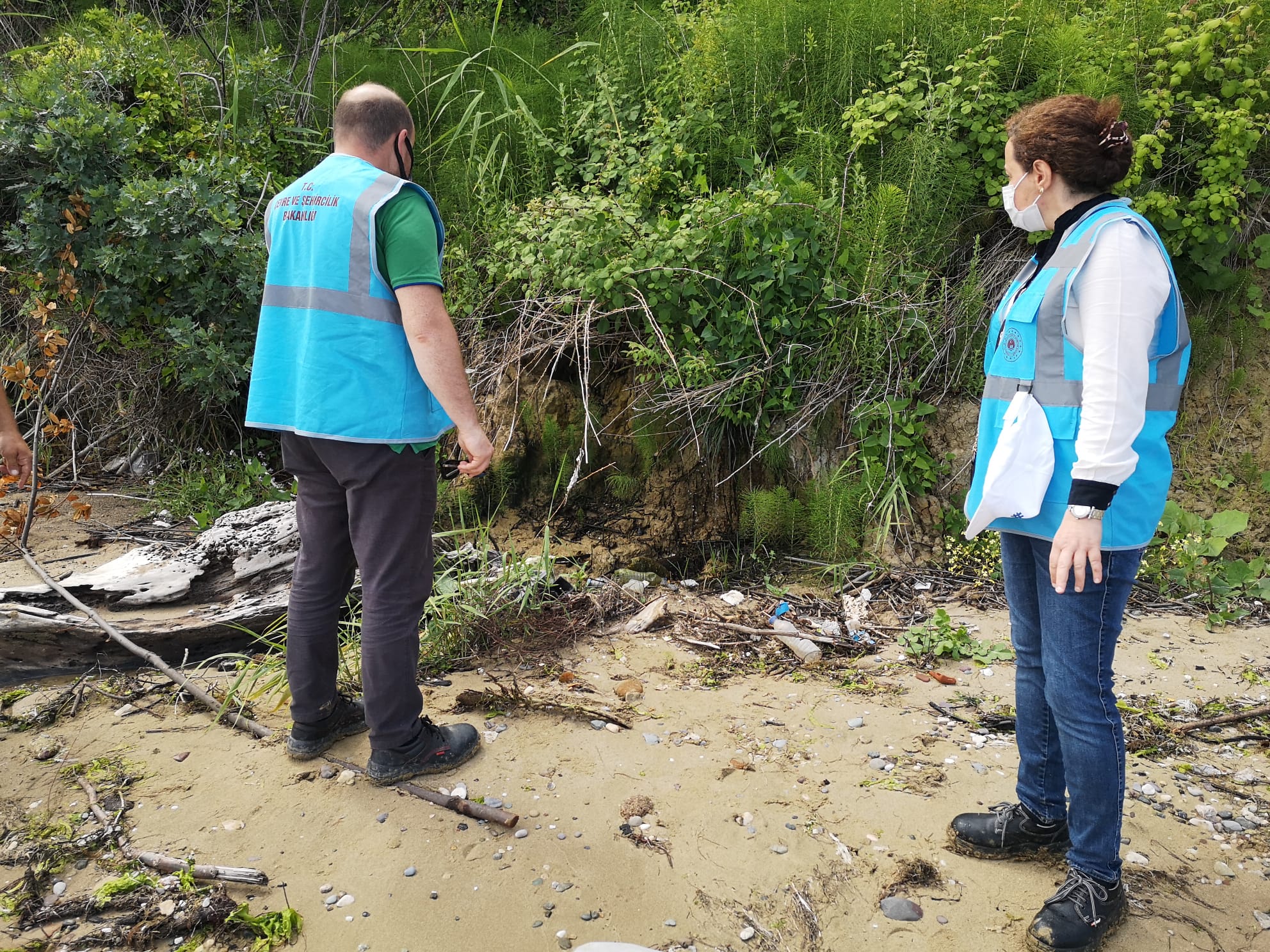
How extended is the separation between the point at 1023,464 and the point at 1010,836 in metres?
1.17

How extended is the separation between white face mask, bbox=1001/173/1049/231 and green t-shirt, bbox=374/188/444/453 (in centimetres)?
164

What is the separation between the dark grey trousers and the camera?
103 inches

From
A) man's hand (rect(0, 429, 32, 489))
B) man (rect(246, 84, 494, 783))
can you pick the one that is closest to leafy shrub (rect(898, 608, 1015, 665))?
man (rect(246, 84, 494, 783))

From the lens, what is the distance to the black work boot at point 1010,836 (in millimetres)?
2443

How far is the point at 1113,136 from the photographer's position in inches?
81.9

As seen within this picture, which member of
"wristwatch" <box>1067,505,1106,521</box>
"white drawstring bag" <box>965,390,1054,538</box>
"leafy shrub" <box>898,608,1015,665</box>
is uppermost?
"white drawstring bag" <box>965,390,1054,538</box>

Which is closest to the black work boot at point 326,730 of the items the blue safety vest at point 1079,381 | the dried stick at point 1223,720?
the blue safety vest at point 1079,381

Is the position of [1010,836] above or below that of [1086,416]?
below

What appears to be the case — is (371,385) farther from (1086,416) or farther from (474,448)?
(1086,416)

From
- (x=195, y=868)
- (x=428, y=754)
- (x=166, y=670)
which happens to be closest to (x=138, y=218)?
(x=166, y=670)

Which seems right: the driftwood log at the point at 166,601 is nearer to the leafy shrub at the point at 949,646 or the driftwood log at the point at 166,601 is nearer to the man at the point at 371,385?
the man at the point at 371,385

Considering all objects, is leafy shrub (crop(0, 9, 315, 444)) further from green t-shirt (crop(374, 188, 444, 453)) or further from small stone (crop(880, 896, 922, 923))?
small stone (crop(880, 896, 922, 923))

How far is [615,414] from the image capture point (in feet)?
16.1

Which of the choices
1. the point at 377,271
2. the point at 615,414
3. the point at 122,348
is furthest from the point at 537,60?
the point at 377,271
